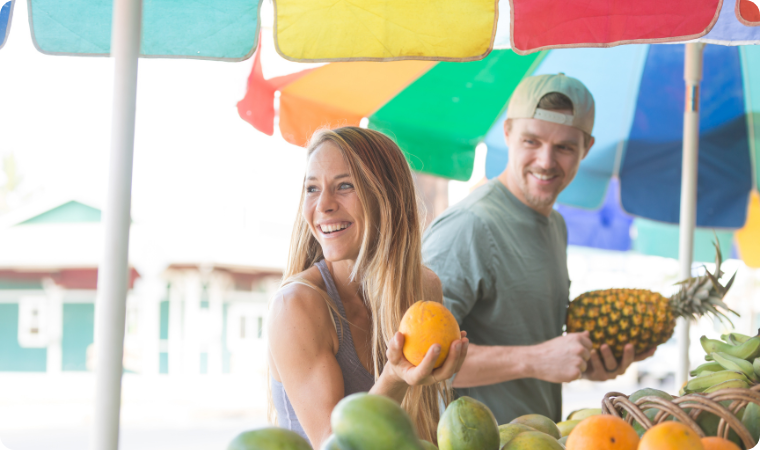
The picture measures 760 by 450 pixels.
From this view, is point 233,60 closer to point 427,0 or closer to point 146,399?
point 427,0

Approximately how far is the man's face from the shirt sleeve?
38cm

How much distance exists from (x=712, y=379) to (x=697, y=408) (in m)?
0.54

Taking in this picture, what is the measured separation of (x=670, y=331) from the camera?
305 centimetres

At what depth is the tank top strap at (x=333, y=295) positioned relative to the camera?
6.19 feet

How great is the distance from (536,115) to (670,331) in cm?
134

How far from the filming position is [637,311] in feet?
9.60

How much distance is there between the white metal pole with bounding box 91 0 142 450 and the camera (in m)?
1.68

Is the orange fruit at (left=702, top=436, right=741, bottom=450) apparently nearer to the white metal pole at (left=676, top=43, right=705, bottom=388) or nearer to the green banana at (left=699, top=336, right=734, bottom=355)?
the green banana at (left=699, top=336, right=734, bottom=355)

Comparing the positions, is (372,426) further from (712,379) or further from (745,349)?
(745,349)

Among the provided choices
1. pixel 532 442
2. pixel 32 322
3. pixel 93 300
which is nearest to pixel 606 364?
pixel 532 442

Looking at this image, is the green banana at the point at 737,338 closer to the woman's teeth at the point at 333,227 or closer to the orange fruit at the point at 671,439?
the orange fruit at the point at 671,439

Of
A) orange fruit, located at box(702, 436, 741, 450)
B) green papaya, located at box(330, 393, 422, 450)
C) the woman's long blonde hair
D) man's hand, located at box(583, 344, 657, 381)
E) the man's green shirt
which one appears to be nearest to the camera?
green papaya, located at box(330, 393, 422, 450)

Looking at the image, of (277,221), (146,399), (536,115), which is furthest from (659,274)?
(536,115)

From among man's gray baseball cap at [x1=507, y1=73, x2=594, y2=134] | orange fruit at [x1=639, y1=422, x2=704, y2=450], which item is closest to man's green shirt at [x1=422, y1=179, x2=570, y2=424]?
man's gray baseball cap at [x1=507, y1=73, x2=594, y2=134]
